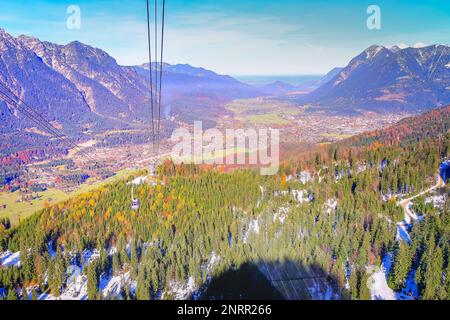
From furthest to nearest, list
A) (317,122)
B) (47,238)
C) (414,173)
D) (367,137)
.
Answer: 1. (317,122)
2. (367,137)
3. (414,173)
4. (47,238)

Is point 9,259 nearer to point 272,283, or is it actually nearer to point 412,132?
point 272,283

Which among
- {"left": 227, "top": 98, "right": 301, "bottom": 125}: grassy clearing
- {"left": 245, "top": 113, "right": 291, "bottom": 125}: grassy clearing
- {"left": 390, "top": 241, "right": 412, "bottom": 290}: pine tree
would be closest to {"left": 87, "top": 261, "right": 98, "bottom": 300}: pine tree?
{"left": 390, "top": 241, "right": 412, "bottom": 290}: pine tree

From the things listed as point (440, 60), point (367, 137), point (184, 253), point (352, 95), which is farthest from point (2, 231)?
point (440, 60)

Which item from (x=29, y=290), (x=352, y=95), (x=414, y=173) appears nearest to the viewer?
(x=29, y=290)

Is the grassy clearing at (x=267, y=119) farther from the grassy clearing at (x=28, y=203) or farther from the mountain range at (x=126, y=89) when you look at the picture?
the grassy clearing at (x=28, y=203)

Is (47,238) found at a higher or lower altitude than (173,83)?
lower

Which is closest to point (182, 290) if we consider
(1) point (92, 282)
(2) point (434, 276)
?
(1) point (92, 282)
